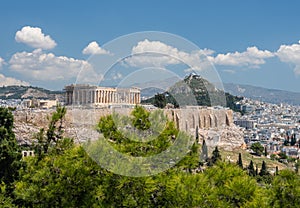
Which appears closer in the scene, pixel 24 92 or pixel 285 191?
pixel 285 191

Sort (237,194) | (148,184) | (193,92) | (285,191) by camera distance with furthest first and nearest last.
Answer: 1. (193,92)
2. (285,191)
3. (237,194)
4. (148,184)

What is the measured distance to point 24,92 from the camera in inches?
3125

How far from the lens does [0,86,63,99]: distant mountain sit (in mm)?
74750

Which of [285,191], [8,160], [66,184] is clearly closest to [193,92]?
[285,191]

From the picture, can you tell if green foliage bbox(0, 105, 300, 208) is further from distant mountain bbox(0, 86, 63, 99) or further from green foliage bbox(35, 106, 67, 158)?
distant mountain bbox(0, 86, 63, 99)

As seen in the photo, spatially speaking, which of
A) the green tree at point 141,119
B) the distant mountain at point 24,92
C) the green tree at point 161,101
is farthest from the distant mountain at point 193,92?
the distant mountain at point 24,92

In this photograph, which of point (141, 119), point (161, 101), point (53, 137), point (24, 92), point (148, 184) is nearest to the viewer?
point (148, 184)

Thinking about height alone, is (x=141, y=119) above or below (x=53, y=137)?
above

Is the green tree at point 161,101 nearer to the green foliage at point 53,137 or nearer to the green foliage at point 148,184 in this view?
the green foliage at point 148,184

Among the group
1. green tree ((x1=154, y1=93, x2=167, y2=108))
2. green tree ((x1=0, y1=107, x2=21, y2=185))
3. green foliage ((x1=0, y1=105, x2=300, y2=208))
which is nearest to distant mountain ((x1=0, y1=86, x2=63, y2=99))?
green tree ((x1=0, y1=107, x2=21, y2=185))

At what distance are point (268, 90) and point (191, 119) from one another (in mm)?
191653

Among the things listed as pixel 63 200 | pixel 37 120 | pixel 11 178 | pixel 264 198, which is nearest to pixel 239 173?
pixel 264 198

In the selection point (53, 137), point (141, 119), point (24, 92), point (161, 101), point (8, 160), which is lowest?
point (8, 160)

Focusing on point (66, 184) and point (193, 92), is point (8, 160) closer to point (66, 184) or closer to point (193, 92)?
point (66, 184)
